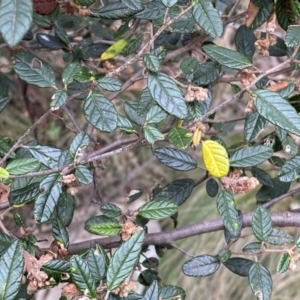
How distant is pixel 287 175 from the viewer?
77 centimetres

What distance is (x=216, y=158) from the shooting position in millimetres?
714

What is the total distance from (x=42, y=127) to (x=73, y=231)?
1.87 feet

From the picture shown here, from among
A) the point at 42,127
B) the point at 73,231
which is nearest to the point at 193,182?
the point at 73,231

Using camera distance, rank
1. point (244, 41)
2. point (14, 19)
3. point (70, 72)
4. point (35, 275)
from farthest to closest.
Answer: point (244, 41) → point (70, 72) → point (35, 275) → point (14, 19)

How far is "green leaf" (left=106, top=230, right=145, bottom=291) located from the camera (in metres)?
0.60

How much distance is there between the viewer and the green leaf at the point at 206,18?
639 millimetres

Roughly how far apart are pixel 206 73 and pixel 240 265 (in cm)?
36

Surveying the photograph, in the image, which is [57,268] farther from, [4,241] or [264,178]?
[264,178]

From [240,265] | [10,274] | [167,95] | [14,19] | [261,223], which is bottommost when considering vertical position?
[240,265]

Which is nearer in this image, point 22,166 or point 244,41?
point 22,166

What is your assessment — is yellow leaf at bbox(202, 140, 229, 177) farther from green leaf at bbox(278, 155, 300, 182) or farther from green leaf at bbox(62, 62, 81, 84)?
green leaf at bbox(62, 62, 81, 84)

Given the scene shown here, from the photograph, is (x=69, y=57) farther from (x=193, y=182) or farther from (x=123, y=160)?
(x=123, y=160)

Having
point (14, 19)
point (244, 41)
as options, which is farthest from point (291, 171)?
point (14, 19)

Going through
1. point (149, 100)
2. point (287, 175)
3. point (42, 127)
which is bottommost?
point (42, 127)
